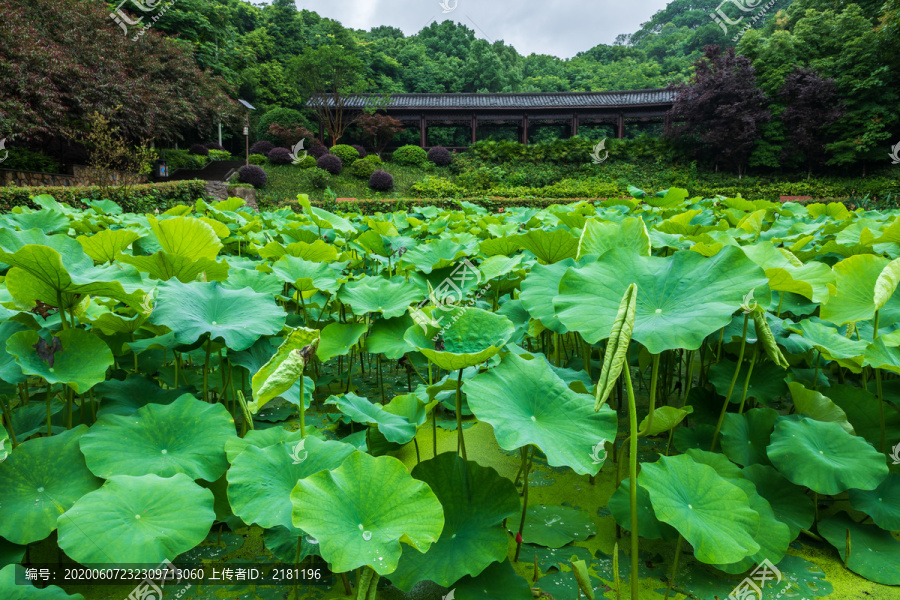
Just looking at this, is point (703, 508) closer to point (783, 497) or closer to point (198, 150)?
point (783, 497)

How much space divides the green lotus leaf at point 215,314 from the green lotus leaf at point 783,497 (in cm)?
117

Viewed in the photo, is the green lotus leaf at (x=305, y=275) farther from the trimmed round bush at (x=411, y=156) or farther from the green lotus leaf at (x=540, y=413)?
the trimmed round bush at (x=411, y=156)

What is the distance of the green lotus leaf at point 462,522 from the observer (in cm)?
88

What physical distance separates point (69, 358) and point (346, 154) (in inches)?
793

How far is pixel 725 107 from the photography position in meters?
17.8

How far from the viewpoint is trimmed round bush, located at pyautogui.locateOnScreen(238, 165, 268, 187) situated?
1620 centimetres

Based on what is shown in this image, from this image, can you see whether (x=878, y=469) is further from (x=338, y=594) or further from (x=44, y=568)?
(x=44, y=568)

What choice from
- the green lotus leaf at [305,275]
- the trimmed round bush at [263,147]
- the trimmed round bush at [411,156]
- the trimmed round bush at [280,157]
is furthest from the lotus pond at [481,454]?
the trimmed round bush at [263,147]

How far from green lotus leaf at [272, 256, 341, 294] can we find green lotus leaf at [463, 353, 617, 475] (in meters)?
0.78

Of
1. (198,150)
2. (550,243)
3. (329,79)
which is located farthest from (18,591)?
(329,79)

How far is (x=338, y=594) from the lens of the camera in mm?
930

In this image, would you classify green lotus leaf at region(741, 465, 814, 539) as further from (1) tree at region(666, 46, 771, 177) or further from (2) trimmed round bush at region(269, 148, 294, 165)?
(1) tree at region(666, 46, 771, 177)

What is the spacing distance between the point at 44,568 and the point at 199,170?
21876mm

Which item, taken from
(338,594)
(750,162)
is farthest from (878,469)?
(750,162)
